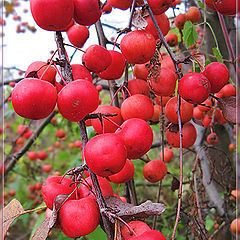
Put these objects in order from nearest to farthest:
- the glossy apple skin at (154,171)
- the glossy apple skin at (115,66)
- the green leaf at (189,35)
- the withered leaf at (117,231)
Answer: the withered leaf at (117,231) → the glossy apple skin at (115,66) → the glossy apple skin at (154,171) → the green leaf at (189,35)

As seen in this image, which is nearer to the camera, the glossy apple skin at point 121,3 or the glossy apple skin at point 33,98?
the glossy apple skin at point 33,98

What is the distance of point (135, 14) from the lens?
0.71 metres

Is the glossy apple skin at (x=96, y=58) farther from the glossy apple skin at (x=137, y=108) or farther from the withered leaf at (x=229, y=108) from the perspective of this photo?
the withered leaf at (x=229, y=108)

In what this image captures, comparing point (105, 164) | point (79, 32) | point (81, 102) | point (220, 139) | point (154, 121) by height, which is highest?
point (79, 32)

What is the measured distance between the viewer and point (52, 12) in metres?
0.54

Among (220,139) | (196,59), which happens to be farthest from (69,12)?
(220,139)

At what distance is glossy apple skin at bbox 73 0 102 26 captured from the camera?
1.94 ft

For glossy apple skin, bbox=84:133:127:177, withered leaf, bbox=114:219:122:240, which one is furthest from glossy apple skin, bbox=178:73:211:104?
withered leaf, bbox=114:219:122:240

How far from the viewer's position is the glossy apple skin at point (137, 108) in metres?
0.72

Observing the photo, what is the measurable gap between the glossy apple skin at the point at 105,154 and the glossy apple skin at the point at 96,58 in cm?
21

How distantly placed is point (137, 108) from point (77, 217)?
31cm

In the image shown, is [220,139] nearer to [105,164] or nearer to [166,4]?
[166,4]

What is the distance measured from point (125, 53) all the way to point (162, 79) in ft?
0.39

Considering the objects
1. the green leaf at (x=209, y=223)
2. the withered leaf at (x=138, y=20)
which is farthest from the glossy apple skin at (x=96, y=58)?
the green leaf at (x=209, y=223)
